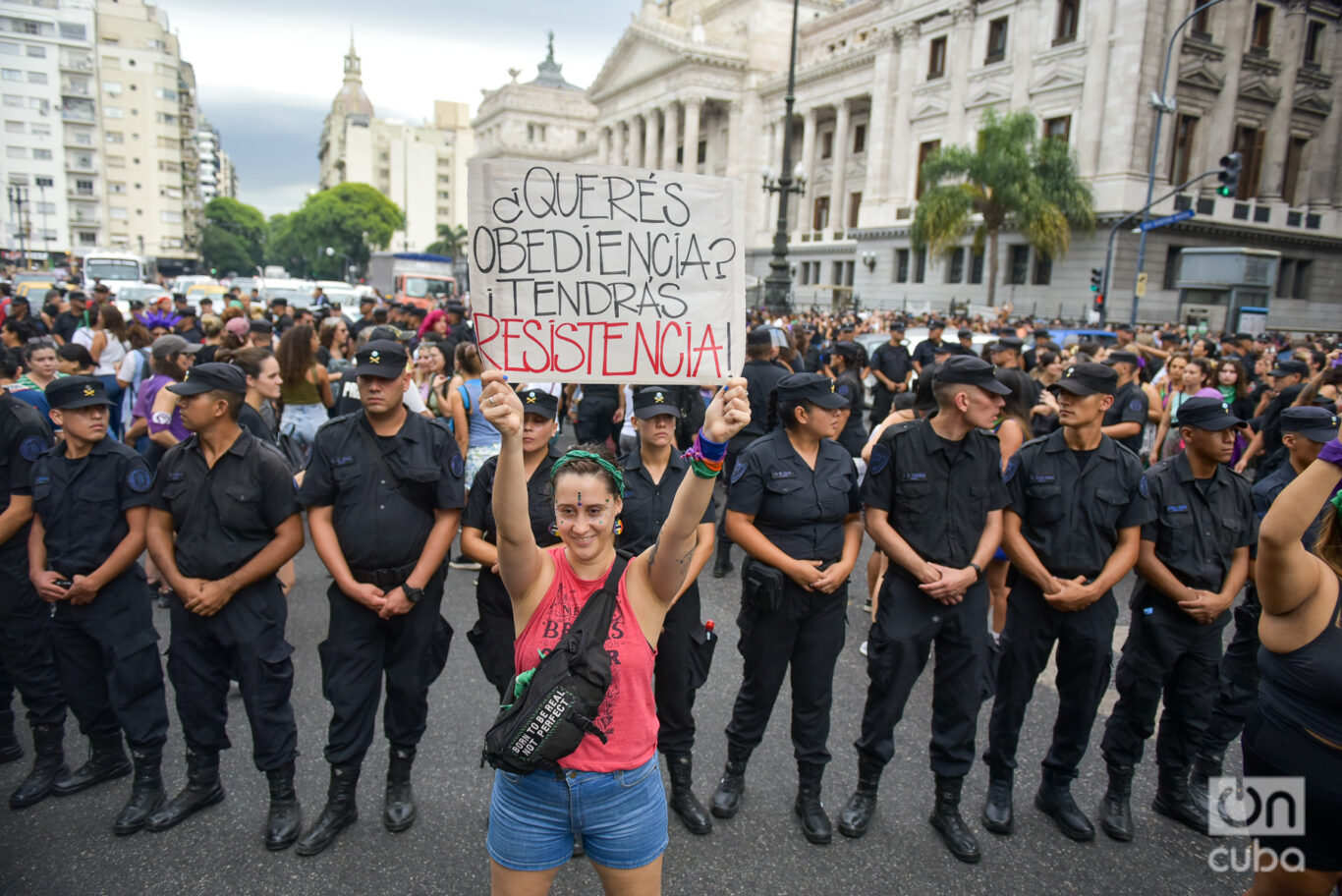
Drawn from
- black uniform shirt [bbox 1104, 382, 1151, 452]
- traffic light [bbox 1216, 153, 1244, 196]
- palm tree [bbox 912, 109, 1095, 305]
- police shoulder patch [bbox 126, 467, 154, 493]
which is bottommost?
police shoulder patch [bbox 126, 467, 154, 493]

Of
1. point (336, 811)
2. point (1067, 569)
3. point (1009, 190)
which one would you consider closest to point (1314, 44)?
point (1009, 190)

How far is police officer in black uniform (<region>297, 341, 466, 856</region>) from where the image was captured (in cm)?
358

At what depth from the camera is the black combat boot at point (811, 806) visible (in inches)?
142

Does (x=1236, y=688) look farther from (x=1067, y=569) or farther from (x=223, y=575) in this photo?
(x=223, y=575)

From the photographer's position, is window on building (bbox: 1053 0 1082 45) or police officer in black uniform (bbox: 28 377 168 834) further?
window on building (bbox: 1053 0 1082 45)

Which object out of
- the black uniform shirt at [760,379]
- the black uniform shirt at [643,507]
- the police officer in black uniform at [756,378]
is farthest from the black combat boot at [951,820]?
the black uniform shirt at [760,379]

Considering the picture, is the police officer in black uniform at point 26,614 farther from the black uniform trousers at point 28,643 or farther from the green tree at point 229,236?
the green tree at point 229,236

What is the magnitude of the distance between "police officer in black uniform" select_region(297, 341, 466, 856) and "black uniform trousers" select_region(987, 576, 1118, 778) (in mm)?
2715

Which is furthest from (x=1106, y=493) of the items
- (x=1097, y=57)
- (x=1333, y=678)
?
(x=1097, y=57)

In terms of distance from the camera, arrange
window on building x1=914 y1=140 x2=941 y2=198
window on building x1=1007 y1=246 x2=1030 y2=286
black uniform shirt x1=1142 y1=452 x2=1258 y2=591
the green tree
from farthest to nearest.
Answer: the green tree
window on building x1=914 y1=140 x2=941 y2=198
window on building x1=1007 y1=246 x2=1030 y2=286
black uniform shirt x1=1142 y1=452 x2=1258 y2=591

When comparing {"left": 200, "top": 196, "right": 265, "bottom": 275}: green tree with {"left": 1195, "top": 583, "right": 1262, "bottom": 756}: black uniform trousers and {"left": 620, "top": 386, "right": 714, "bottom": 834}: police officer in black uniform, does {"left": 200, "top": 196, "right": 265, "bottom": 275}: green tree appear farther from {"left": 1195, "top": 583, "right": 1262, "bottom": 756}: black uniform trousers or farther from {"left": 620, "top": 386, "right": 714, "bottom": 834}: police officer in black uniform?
{"left": 1195, "top": 583, "right": 1262, "bottom": 756}: black uniform trousers

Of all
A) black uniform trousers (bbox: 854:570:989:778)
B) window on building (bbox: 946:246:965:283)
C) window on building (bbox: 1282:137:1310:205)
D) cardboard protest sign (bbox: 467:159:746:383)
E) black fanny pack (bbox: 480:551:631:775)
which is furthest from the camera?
window on building (bbox: 946:246:965:283)

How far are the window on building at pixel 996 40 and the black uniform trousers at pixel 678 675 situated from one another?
3736cm

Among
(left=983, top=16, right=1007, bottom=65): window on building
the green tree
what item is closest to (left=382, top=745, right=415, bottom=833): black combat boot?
(left=983, top=16, right=1007, bottom=65): window on building
